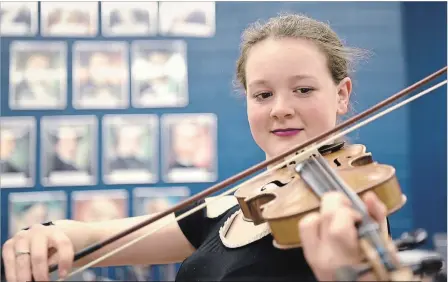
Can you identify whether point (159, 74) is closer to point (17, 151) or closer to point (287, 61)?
point (17, 151)

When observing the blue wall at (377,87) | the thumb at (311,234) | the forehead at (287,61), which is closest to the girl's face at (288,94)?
the forehead at (287,61)

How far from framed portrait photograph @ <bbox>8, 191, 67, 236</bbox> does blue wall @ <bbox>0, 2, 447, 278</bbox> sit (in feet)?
0.08

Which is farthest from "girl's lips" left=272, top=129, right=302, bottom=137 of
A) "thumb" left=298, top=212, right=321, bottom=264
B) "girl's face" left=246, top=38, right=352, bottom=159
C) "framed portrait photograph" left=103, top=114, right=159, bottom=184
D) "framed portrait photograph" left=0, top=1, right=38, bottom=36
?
"framed portrait photograph" left=0, top=1, right=38, bottom=36

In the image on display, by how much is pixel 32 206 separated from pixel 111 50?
2.19 ft

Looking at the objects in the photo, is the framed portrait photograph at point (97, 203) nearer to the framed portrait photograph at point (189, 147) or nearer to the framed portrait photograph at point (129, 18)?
the framed portrait photograph at point (189, 147)

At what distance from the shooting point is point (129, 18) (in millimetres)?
1922

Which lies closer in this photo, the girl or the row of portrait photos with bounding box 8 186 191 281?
the girl

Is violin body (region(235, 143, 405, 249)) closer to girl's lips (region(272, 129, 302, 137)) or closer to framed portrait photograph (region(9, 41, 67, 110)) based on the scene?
girl's lips (region(272, 129, 302, 137))

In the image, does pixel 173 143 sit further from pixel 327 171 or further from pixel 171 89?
pixel 327 171

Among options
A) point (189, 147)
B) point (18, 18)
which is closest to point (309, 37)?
point (189, 147)

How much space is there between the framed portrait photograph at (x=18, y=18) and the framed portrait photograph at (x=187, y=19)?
49cm

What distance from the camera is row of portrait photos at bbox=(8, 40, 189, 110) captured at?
6.22ft

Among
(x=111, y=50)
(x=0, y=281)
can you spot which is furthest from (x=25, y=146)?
(x=0, y=281)

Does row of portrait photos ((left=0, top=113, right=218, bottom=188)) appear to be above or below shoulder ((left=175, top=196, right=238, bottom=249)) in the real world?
above
